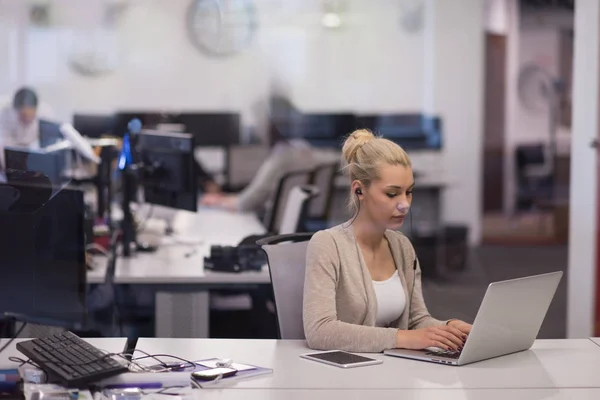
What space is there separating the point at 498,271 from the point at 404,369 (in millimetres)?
5195

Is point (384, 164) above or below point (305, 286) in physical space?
above

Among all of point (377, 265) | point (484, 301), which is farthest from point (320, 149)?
point (484, 301)

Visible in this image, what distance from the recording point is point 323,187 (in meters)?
6.56

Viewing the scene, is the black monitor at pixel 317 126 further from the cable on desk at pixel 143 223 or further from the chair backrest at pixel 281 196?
the cable on desk at pixel 143 223

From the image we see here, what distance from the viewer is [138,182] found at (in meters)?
4.69

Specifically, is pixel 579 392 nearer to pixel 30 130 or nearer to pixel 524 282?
pixel 524 282

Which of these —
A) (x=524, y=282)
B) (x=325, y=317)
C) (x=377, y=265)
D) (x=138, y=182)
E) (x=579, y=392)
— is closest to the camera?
(x=579, y=392)

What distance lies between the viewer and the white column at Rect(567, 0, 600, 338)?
5258 mm

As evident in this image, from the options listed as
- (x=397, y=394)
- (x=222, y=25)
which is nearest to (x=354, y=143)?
(x=397, y=394)

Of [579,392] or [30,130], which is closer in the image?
[579,392]

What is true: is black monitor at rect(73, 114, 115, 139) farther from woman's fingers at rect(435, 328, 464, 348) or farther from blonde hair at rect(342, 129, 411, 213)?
woman's fingers at rect(435, 328, 464, 348)

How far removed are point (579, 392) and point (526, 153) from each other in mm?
6263

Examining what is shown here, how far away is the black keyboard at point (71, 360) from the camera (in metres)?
2.25

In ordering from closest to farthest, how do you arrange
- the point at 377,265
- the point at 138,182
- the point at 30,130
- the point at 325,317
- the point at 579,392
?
1. the point at 579,392
2. the point at 325,317
3. the point at 377,265
4. the point at 138,182
5. the point at 30,130
